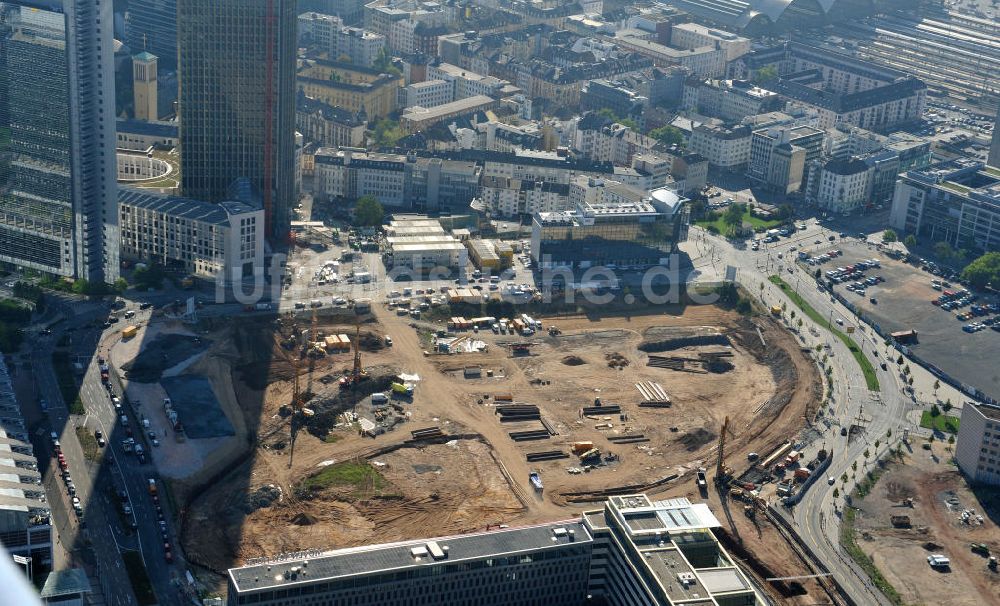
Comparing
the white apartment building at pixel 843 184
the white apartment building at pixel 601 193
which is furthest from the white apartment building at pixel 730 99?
the white apartment building at pixel 601 193

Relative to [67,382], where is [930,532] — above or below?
below

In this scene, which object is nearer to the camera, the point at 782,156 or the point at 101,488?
the point at 101,488

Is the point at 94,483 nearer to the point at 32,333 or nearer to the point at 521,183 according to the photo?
the point at 32,333

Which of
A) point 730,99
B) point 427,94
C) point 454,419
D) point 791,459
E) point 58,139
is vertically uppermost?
point 58,139

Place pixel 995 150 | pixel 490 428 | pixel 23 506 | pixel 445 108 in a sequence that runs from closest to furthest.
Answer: pixel 23 506 → pixel 490 428 → pixel 995 150 → pixel 445 108

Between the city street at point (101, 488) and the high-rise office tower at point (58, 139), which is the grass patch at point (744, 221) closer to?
the high-rise office tower at point (58, 139)

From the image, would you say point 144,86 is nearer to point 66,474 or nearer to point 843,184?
point 66,474

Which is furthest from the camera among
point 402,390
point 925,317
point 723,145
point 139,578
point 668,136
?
point 668,136

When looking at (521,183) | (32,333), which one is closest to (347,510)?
(32,333)

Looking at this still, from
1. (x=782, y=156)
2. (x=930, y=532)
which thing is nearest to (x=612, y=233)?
(x=782, y=156)
